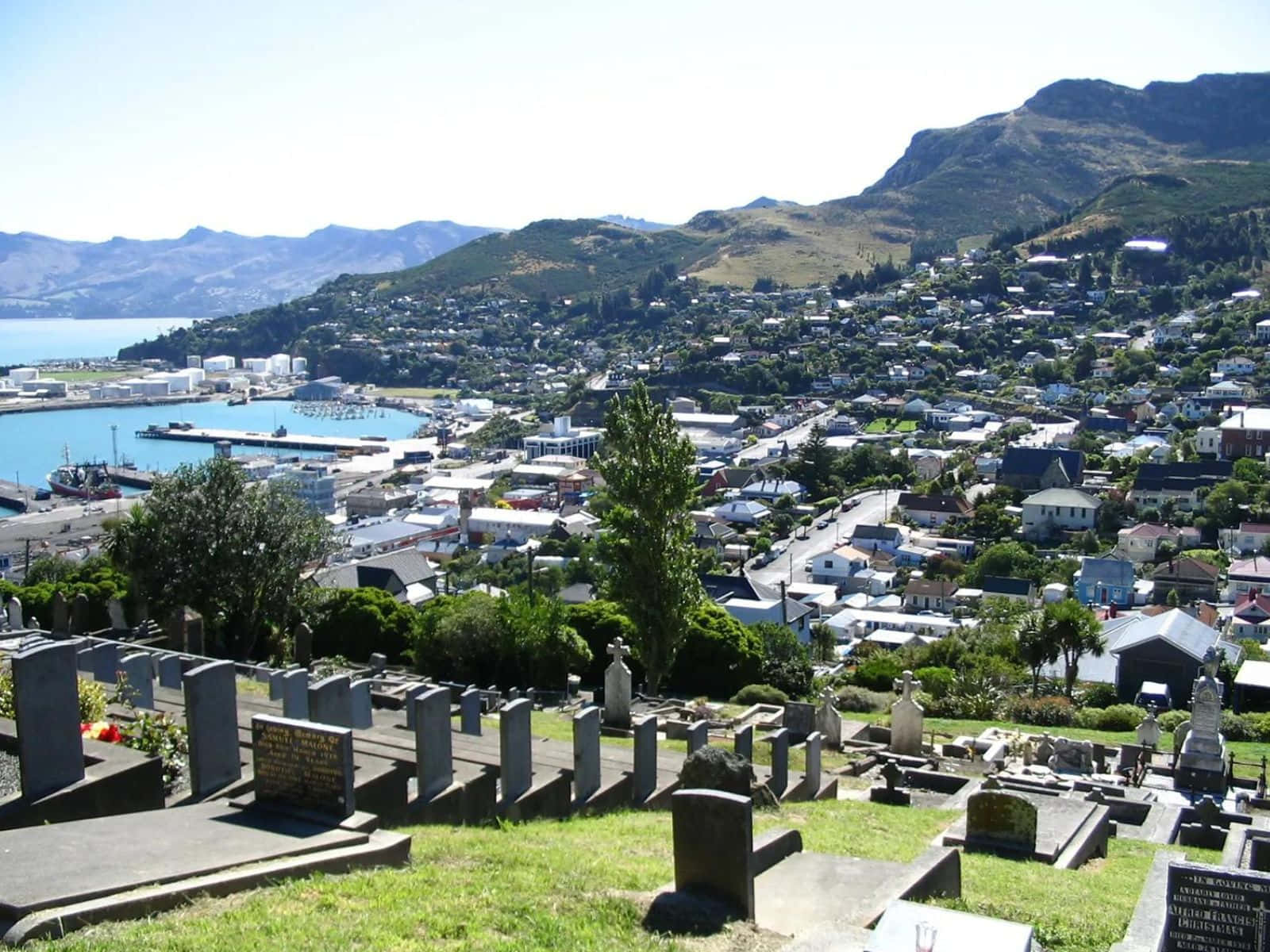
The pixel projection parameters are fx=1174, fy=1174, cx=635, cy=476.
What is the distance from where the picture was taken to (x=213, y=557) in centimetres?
2033

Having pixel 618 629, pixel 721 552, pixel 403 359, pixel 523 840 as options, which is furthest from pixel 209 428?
pixel 523 840

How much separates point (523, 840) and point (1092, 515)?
63.1 meters

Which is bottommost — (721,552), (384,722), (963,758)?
(721,552)

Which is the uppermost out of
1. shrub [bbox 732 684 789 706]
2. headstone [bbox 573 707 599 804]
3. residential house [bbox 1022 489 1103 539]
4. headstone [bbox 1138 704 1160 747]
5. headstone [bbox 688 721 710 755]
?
headstone [bbox 573 707 599 804]

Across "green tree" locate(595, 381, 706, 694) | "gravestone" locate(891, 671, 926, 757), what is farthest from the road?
"gravestone" locate(891, 671, 926, 757)

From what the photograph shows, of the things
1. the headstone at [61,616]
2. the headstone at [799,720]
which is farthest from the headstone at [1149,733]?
the headstone at [61,616]

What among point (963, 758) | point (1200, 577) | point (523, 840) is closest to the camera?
point (523, 840)

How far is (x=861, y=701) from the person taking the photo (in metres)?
22.4

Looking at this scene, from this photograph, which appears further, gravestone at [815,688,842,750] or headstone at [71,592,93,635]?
headstone at [71,592,93,635]

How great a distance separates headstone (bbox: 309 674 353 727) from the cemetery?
0.8 inches

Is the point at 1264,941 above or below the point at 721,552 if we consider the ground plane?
above

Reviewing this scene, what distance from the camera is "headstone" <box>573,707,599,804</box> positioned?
1095 cm

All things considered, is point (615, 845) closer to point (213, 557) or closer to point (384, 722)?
point (384, 722)

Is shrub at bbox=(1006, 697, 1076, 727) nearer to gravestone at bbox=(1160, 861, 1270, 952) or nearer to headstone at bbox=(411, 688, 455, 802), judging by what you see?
headstone at bbox=(411, 688, 455, 802)
